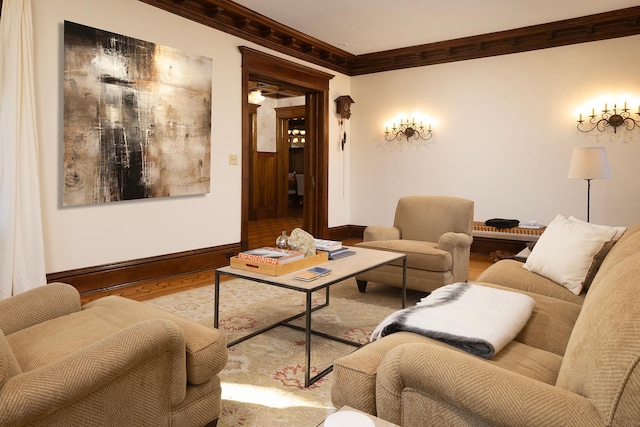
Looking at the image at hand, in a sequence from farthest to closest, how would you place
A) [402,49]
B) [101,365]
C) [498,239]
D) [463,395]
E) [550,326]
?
[402,49] < [498,239] < [550,326] < [101,365] < [463,395]

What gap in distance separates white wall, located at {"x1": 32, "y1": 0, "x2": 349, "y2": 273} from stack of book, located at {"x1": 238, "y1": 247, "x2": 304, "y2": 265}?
6.29 ft

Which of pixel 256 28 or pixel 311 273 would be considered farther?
pixel 256 28

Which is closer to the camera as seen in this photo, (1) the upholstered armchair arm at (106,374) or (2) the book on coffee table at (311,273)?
(1) the upholstered armchair arm at (106,374)

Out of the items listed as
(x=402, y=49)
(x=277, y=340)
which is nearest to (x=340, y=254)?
(x=277, y=340)

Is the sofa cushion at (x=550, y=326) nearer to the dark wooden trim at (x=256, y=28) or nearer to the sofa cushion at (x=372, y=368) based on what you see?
the sofa cushion at (x=372, y=368)

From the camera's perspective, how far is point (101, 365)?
1.29 m

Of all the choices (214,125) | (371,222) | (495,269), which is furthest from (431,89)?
(495,269)

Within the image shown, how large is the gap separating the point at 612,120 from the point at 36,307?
18.9 ft

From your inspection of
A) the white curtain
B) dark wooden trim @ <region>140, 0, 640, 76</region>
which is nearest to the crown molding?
dark wooden trim @ <region>140, 0, 640, 76</region>

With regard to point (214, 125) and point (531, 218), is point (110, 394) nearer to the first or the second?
point (214, 125)

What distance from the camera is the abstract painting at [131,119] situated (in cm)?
368

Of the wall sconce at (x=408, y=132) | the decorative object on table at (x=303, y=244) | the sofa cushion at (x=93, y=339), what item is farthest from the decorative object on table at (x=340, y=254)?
the wall sconce at (x=408, y=132)

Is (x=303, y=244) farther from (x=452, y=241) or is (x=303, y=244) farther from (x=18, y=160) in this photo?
(x=18, y=160)

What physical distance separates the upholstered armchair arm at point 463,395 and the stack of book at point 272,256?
1326 mm
